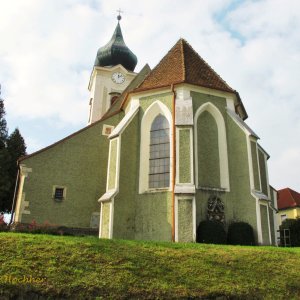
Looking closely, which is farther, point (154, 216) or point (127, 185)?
point (127, 185)

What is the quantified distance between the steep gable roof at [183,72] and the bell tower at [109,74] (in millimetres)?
11585

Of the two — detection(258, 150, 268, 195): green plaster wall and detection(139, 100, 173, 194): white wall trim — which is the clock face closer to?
detection(139, 100, 173, 194): white wall trim

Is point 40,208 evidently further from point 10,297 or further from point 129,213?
point 10,297

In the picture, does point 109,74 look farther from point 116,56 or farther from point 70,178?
point 70,178

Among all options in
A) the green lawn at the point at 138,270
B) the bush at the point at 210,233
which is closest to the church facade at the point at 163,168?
the bush at the point at 210,233

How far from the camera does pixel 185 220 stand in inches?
518

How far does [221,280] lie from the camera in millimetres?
8695

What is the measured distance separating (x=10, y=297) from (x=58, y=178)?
10.5m

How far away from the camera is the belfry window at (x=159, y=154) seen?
15.0 meters

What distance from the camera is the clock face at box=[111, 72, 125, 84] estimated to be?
30172 millimetres

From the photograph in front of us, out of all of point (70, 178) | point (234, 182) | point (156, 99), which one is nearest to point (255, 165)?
point (234, 182)

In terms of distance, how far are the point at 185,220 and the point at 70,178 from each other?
22.4ft

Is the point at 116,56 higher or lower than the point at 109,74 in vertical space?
higher

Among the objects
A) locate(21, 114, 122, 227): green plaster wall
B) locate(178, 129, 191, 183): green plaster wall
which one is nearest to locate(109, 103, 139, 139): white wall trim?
locate(178, 129, 191, 183): green plaster wall
